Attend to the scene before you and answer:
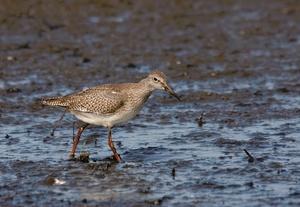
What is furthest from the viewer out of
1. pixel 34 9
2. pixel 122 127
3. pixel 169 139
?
pixel 34 9

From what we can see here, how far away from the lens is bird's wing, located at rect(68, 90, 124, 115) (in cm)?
1116

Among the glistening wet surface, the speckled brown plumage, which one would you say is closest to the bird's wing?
the speckled brown plumage

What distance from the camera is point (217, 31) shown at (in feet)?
63.6

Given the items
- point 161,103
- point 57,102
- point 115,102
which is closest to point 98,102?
point 115,102

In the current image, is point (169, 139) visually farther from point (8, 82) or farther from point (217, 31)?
point (217, 31)

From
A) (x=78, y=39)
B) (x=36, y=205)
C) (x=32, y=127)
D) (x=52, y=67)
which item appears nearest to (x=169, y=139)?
(x=32, y=127)

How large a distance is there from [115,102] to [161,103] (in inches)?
128

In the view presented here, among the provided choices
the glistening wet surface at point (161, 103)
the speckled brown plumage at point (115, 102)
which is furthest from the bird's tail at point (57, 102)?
the glistening wet surface at point (161, 103)

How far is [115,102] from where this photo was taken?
1115 cm

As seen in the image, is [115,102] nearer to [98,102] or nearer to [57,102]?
[98,102]

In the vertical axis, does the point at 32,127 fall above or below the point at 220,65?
below

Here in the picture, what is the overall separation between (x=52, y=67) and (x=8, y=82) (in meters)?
1.32

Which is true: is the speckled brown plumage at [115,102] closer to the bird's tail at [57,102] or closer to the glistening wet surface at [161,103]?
the bird's tail at [57,102]

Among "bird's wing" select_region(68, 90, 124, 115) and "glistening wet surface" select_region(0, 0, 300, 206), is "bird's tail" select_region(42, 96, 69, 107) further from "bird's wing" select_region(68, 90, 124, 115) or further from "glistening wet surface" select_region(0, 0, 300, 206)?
"glistening wet surface" select_region(0, 0, 300, 206)
